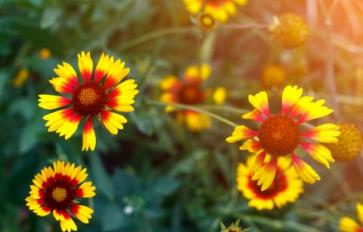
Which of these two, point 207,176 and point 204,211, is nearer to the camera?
point 204,211

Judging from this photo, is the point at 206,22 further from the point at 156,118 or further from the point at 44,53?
the point at 44,53

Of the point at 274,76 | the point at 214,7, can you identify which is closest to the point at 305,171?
the point at 214,7

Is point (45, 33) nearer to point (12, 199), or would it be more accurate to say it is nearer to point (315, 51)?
point (12, 199)

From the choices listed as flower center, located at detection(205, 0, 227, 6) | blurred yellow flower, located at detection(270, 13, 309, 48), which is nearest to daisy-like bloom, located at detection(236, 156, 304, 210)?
blurred yellow flower, located at detection(270, 13, 309, 48)

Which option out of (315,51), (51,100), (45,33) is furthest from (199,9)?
(315,51)

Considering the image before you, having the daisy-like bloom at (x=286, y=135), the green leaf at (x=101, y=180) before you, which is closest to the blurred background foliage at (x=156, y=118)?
the green leaf at (x=101, y=180)

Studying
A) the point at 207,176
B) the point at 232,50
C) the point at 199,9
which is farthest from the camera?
the point at 232,50
